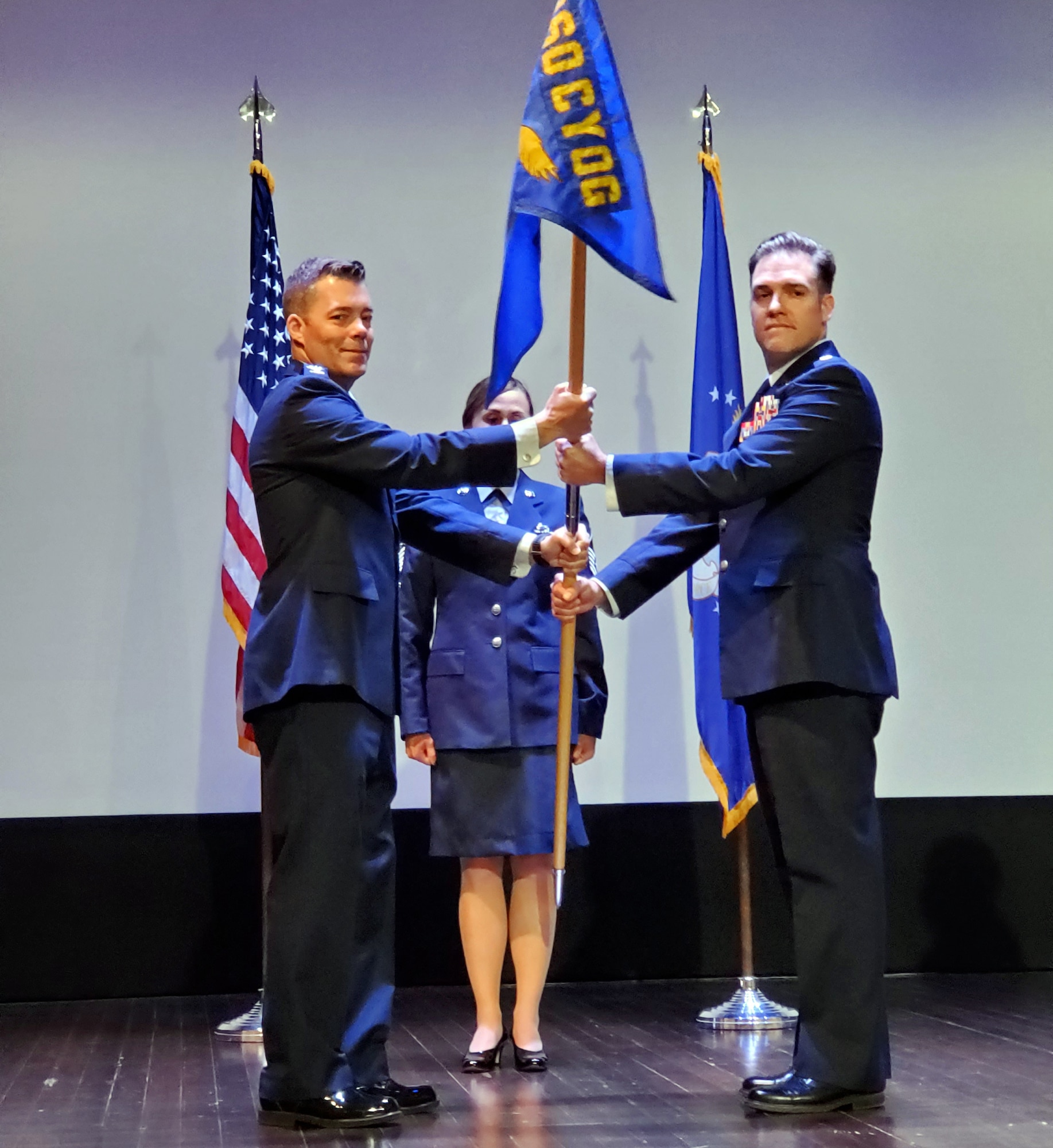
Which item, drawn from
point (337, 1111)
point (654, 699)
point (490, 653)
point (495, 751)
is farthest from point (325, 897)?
point (654, 699)

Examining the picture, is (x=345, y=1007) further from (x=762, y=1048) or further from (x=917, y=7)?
(x=917, y=7)

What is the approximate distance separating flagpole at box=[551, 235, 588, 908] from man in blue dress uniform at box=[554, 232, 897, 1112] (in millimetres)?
140

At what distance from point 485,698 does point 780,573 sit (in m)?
0.87

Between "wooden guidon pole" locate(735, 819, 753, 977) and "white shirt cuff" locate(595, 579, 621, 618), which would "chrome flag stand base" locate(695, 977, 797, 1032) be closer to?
"wooden guidon pole" locate(735, 819, 753, 977)

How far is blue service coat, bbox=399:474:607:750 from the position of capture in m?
3.41

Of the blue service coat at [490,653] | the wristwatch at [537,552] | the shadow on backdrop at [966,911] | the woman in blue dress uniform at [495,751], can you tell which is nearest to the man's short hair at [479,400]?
the woman in blue dress uniform at [495,751]

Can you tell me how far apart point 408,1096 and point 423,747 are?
870 mm

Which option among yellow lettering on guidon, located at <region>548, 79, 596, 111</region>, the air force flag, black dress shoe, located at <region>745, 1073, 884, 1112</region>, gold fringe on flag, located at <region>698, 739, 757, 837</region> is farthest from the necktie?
black dress shoe, located at <region>745, 1073, 884, 1112</region>

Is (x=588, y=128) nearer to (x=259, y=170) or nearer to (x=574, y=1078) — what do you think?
(x=259, y=170)

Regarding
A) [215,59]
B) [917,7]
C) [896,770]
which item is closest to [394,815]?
[896,770]

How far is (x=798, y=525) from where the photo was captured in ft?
9.48

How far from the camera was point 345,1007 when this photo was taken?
2703 millimetres

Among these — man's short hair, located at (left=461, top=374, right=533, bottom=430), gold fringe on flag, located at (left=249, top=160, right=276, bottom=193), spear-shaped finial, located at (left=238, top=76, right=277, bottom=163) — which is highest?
spear-shaped finial, located at (left=238, top=76, right=277, bottom=163)

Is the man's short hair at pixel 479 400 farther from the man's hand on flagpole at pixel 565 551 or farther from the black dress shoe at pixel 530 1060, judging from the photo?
the black dress shoe at pixel 530 1060
